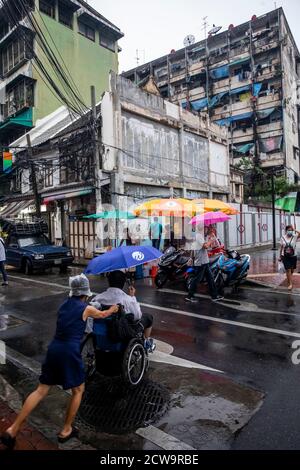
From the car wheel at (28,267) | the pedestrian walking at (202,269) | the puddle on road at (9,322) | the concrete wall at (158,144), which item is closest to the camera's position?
the puddle on road at (9,322)

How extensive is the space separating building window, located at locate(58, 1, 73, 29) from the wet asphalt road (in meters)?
28.5

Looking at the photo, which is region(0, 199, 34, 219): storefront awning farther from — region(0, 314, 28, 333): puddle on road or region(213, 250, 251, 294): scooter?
region(213, 250, 251, 294): scooter

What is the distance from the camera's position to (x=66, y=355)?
3.22m

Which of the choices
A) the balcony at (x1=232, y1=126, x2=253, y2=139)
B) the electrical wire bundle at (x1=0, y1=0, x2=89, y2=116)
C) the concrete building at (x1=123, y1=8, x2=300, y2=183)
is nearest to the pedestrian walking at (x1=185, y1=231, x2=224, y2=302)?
the electrical wire bundle at (x1=0, y1=0, x2=89, y2=116)

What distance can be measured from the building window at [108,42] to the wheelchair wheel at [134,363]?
36068 mm

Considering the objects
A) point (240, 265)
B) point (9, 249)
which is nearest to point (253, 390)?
point (240, 265)

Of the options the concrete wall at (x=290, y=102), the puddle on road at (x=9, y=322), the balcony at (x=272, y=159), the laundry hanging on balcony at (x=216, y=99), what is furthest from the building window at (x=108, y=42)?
the puddle on road at (x=9, y=322)

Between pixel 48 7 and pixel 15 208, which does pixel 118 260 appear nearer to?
pixel 15 208

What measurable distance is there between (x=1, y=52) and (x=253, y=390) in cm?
3843

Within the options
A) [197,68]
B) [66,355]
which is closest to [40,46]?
[66,355]

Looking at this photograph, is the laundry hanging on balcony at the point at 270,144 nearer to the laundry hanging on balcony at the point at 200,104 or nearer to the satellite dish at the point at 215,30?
the laundry hanging on balcony at the point at 200,104

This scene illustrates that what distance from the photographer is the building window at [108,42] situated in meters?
33.7

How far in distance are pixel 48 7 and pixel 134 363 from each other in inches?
1335

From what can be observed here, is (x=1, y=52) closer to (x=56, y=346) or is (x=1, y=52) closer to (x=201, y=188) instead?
(x=201, y=188)
